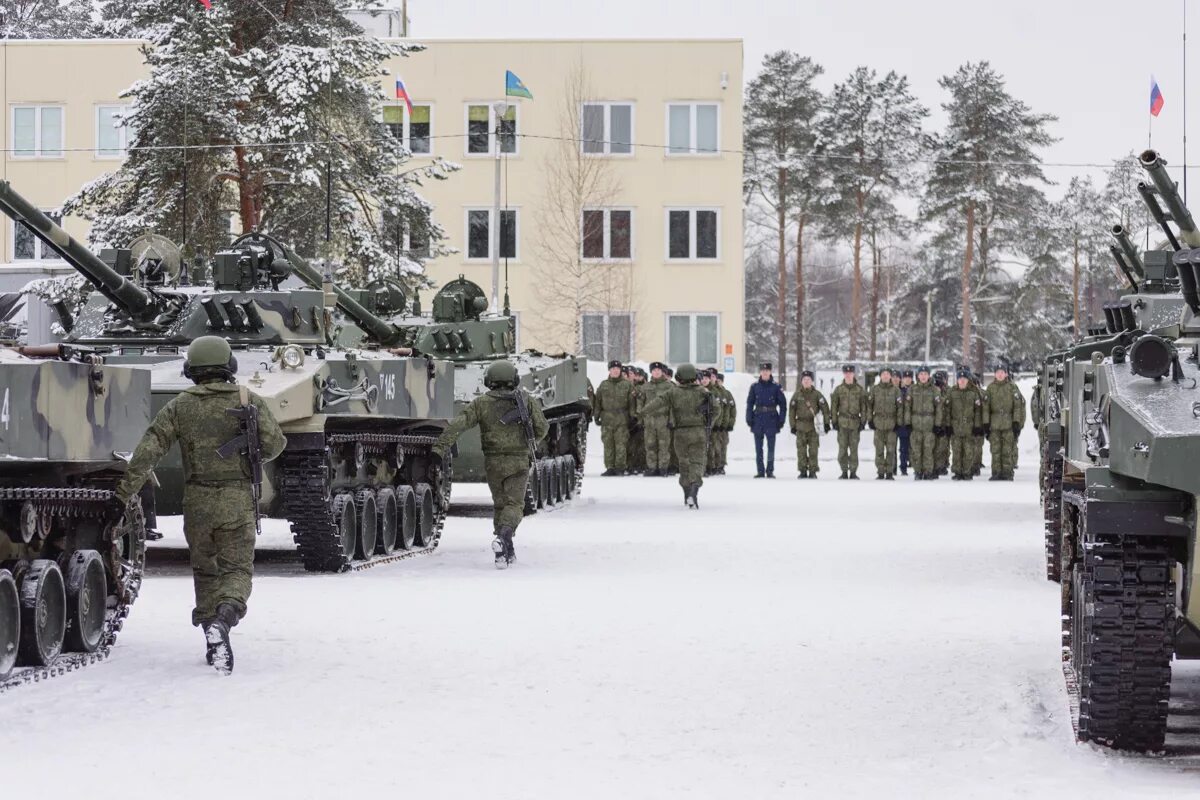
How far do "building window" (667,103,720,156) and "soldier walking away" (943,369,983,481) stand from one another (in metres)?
18.5

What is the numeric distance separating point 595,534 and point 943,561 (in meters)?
4.14

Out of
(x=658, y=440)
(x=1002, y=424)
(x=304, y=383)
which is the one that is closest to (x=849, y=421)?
(x=1002, y=424)

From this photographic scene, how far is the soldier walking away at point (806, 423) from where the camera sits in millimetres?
31922

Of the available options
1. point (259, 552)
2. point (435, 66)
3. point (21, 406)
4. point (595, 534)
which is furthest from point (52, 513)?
point (435, 66)

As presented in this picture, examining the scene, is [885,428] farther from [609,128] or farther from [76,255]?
[609,128]

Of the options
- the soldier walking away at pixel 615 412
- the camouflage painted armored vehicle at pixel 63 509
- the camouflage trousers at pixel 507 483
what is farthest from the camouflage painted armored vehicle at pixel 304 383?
the soldier walking away at pixel 615 412

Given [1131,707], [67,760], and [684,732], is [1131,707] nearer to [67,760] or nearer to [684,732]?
[684,732]

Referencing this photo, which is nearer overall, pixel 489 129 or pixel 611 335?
pixel 489 129

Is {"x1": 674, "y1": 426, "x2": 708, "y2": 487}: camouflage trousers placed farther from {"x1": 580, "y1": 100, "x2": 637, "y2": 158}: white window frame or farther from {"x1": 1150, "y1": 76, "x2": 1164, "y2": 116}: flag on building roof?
{"x1": 580, "y1": 100, "x2": 637, "y2": 158}: white window frame

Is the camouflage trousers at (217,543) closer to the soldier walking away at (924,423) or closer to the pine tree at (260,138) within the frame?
the pine tree at (260,138)

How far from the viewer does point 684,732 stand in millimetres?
8578

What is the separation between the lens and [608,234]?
50.2 meters

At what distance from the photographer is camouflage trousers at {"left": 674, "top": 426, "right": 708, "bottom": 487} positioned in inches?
926

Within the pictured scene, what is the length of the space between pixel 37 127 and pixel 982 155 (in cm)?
2950
